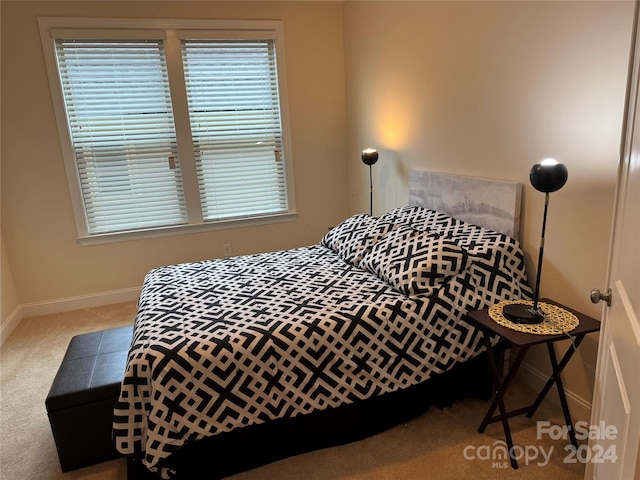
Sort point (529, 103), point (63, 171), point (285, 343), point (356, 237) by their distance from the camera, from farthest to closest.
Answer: point (63, 171) < point (356, 237) < point (529, 103) < point (285, 343)

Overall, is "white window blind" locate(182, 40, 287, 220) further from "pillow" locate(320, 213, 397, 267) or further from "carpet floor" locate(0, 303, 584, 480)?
"carpet floor" locate(0, 303, 584, 480)

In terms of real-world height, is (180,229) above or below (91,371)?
above

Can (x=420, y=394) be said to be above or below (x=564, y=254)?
below

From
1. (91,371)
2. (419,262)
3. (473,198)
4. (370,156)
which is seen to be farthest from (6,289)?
(473,198)

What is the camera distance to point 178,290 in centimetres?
233

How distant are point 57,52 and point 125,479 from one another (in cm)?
311

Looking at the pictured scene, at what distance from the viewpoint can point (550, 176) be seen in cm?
169

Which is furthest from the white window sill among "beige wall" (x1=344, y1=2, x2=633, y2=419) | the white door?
the white door

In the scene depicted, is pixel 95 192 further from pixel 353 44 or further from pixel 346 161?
pixel 353 44

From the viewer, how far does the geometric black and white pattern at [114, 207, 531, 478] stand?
1670 mm

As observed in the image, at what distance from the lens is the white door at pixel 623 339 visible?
98 centimetres

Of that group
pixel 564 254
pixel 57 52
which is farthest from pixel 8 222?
pixel 564 254

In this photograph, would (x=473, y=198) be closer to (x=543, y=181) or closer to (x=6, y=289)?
(x=543, y=181)

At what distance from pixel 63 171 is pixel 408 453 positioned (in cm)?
328
